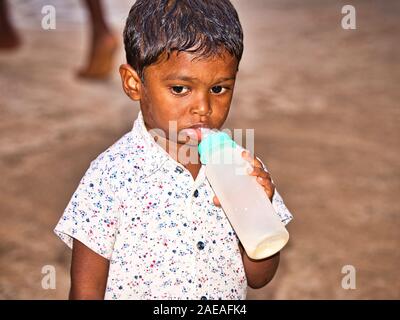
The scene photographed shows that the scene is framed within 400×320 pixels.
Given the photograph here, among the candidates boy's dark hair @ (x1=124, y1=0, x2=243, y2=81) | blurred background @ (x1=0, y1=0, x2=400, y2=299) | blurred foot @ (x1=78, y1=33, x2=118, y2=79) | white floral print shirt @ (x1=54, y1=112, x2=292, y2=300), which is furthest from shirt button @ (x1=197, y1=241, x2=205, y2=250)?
blurred foot @ (x1=78, y1=33, x2=118, y2=79)

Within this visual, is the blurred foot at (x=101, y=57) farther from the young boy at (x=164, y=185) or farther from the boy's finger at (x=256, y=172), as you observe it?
the boy's finger at (x=256, y=172)

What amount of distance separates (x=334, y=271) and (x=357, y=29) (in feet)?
11.8

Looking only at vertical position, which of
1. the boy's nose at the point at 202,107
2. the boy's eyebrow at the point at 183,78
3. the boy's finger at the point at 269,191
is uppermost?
the boy's eyebrow at the point at 183,78

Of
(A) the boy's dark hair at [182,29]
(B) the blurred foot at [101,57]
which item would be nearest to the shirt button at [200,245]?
(A) the boy's dark hair at [182,29]

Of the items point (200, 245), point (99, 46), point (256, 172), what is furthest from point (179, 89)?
point (99, 46)

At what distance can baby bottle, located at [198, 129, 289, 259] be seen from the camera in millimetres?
1663

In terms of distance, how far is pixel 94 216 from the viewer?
69.8 inches

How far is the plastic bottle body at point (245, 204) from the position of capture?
5.43 ft

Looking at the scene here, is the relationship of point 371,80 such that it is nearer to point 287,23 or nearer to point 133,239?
point 287,23

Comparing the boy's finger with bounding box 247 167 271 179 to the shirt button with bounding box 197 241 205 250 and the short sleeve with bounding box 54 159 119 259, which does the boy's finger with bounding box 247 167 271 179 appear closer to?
the shirt button with bounding box 197 241 205 250

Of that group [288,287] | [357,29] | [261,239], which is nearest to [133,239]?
[261,239]

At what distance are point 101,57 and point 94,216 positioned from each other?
3.88 metres

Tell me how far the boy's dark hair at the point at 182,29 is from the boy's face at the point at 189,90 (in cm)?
2

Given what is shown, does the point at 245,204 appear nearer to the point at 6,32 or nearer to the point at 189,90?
the point at 189,90
